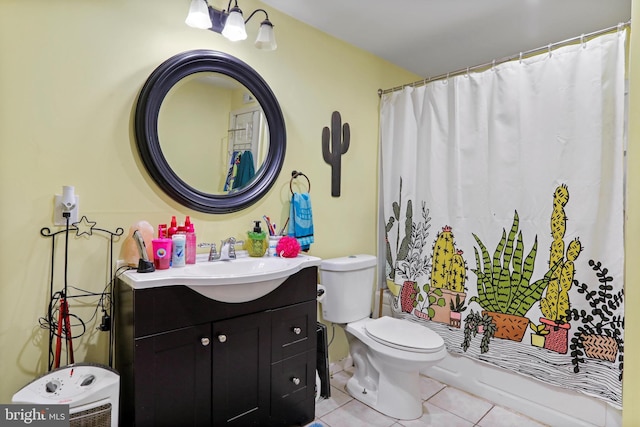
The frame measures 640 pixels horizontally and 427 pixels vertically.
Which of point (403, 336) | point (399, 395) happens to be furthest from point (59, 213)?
point (399, 395)

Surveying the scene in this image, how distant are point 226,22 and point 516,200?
189cm

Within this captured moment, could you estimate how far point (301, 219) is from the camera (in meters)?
2.25

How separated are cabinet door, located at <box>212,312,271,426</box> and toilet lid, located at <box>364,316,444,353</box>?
27.8 inches

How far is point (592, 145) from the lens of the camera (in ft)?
6.06

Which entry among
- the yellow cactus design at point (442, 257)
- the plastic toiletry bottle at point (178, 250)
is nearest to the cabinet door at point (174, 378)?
the plastic toiletry bottle at point (178, 250)

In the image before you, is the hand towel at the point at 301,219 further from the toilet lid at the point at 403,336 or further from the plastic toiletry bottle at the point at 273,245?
the toilet lid at the point at 403,336

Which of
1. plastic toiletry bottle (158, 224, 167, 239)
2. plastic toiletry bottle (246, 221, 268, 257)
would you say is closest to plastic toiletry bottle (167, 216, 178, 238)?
plastic toiletry bottle (158, 224, 167, 239)

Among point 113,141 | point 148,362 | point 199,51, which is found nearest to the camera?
point 148,362

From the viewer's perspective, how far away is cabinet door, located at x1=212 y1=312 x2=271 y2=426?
1559mm

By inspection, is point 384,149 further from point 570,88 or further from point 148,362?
point 148,362

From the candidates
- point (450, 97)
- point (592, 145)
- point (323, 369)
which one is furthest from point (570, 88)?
point (323, 369)

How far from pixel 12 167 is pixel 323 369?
1.85 meters

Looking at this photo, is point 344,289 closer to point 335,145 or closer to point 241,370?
point 241,370

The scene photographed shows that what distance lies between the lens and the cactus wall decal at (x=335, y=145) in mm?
2512
